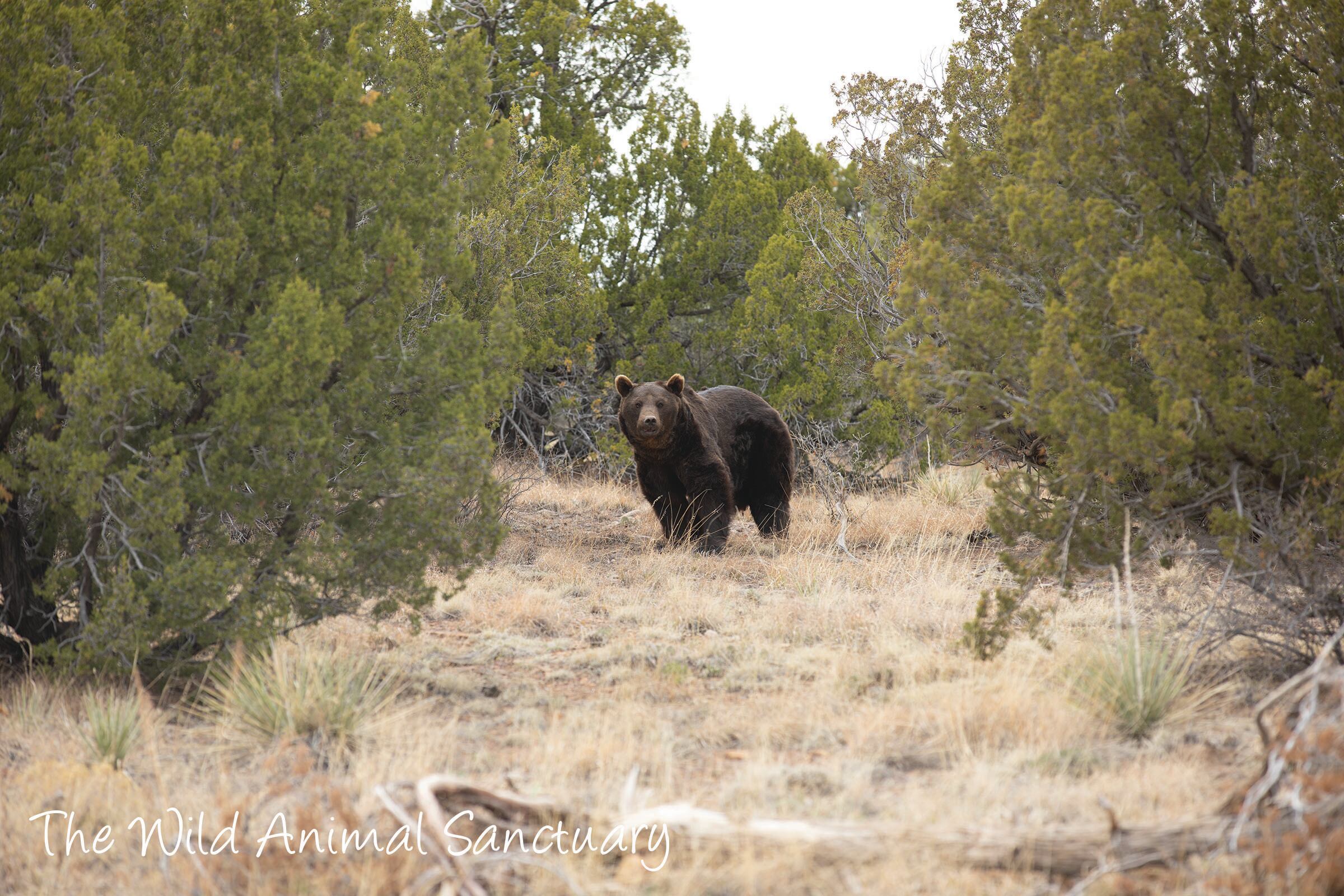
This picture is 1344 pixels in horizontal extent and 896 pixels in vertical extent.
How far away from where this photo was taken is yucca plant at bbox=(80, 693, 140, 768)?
4.15m

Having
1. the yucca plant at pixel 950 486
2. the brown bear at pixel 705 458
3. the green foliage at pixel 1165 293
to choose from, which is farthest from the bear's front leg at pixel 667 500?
the green foliage at pixel 1165 293

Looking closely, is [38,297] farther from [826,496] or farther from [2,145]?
[826,496]

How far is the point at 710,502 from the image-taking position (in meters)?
9.85

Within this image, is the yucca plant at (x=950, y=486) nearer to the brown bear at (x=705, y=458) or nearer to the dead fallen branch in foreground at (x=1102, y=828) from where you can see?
the brown bear at (x=705, y=458)

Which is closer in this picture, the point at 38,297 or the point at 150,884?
the point at 150,884

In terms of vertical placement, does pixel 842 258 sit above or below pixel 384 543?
above

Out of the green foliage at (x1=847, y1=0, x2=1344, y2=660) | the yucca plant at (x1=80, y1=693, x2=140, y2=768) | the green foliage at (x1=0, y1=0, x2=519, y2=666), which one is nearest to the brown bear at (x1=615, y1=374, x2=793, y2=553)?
the green foliage at (x1=0, y1=0, x2=519, y2=666)

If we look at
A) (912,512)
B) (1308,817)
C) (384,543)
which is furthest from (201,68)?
(912,512)

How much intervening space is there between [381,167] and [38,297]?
1.68 meters

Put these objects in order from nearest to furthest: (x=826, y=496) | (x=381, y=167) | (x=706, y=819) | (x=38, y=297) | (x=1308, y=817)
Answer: (x=1308, y=817) < (x=706, y=819) < (x=38, y=297) < (x=381, y=167) < (x=826, y=496)

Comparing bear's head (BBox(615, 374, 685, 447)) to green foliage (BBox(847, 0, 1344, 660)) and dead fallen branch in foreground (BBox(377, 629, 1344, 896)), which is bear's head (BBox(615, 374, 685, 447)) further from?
dead fallen branch in foreground (BBox(377, 629, 1344, 896))

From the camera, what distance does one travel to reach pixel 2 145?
5031 millimetres

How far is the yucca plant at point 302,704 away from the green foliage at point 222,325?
1.30 ft

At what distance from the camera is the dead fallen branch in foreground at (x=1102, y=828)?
2.90 meters
